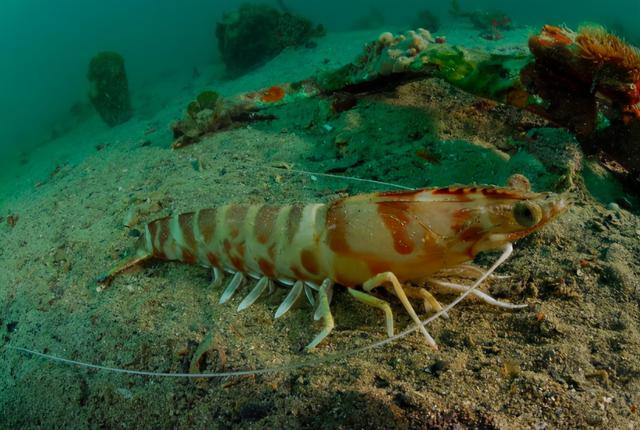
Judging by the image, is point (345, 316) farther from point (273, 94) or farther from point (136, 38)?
point (136, 38)

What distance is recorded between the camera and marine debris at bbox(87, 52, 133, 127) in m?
18.0

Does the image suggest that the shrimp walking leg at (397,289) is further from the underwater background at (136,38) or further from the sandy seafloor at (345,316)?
the underwater background at (136,38)

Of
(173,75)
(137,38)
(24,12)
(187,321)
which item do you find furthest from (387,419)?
(24,12)

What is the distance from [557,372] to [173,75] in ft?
95.7

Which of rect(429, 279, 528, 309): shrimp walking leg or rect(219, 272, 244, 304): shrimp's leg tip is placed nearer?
rect(429, 279, 528, 309): shrimp walking leg

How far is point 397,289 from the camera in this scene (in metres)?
2.73

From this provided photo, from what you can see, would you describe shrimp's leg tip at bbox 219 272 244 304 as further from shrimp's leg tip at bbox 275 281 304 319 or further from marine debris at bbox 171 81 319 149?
marine debris at bbox 171 81 319 149

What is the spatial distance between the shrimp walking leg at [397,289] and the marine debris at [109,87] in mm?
18630

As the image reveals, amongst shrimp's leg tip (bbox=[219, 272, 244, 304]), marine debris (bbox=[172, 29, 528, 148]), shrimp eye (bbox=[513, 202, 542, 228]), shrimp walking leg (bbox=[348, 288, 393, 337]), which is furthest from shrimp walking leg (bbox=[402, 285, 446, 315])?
marine debris (bbox=[172, 29, 528, 148])

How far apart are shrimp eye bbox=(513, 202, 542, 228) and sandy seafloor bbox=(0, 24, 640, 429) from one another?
0.63 metres

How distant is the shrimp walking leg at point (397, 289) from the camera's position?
8.35 ft

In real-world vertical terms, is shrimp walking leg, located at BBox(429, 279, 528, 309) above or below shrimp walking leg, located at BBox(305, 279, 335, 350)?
below

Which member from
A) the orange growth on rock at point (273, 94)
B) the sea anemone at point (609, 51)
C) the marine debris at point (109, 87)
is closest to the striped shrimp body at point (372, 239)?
the sea anemone at point (609, 51)

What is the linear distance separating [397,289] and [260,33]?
1919 centimetres
